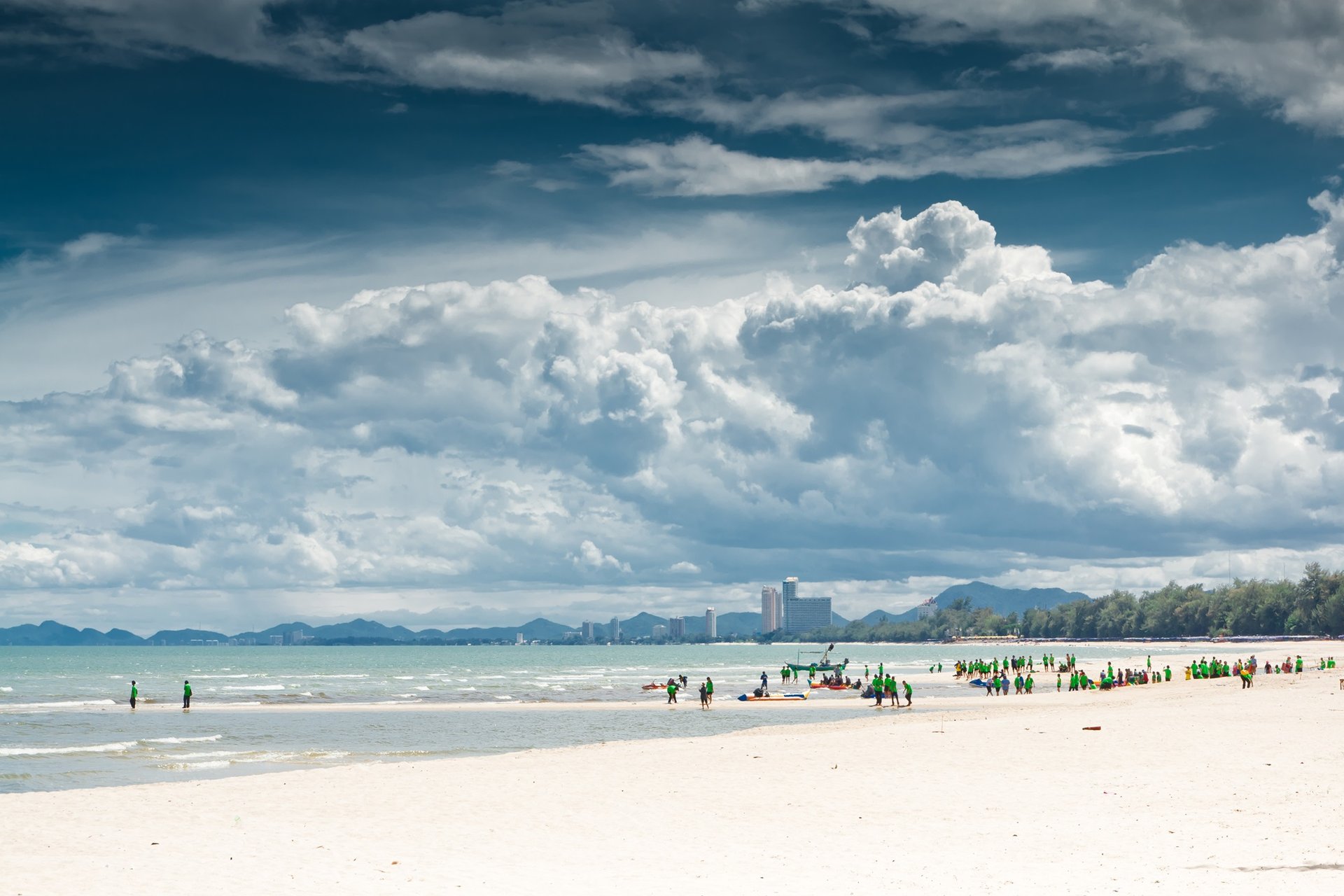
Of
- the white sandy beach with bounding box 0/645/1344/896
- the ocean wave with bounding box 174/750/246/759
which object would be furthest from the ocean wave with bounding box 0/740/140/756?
the white sandy beach with bounding box 0/645/1344/896

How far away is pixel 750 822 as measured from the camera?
22.8 metres

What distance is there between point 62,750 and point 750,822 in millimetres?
32688

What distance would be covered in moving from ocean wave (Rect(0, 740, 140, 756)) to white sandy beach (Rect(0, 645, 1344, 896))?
591 inches

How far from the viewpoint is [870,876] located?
57.5ft

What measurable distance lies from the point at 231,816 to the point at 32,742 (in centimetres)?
2922

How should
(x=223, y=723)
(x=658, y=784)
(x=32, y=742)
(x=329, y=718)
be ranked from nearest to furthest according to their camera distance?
1. (x=658, y=784)
2. (x=32, y=742)
3. (x=223, y=723)
4. (x=329, y=718)

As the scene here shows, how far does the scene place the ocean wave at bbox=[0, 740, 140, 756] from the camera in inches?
1713

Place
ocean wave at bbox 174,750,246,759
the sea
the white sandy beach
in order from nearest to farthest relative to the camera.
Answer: the white sandy beach < the sea < ocean wave at bbox 174,750,246,759

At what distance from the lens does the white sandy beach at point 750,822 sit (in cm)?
1759

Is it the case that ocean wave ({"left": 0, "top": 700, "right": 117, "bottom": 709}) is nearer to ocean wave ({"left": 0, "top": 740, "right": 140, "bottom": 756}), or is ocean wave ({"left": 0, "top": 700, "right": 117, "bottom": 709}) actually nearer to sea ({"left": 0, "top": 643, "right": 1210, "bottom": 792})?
sea ({"left": 0, "top": 643, "right": 1210, "bottom": 792})

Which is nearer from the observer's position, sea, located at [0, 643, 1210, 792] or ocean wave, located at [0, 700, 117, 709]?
sea, located at [0, 643, 1210, 792]

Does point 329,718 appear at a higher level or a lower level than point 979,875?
lower

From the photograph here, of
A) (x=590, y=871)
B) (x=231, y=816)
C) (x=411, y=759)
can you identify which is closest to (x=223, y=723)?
(x=411, y=759)

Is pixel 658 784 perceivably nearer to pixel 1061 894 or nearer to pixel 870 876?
pixel 870 876
